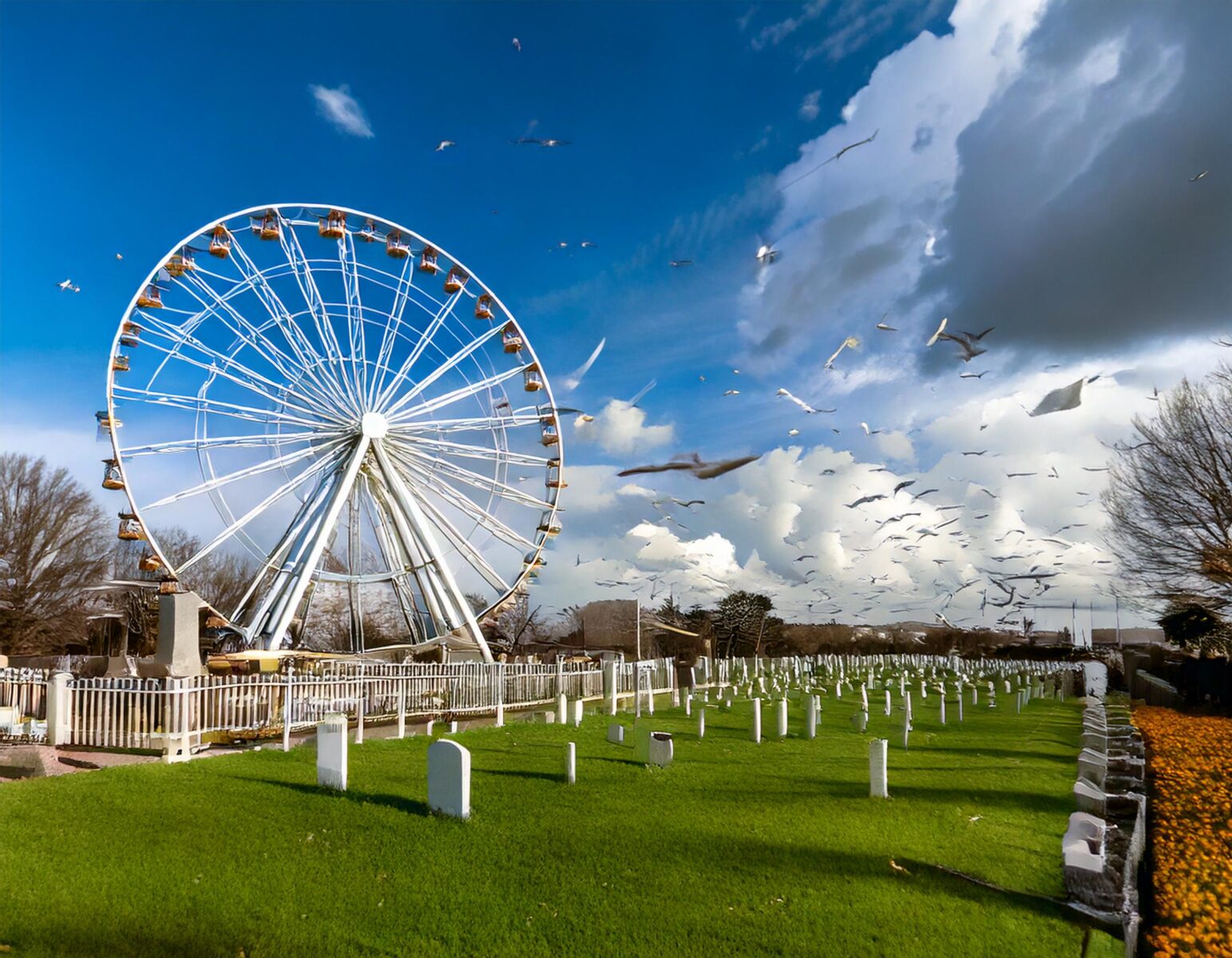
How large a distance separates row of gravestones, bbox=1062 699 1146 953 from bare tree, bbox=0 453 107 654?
39947 millimetres

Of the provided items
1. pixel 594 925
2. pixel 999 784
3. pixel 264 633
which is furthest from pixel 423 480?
pixel 594 925

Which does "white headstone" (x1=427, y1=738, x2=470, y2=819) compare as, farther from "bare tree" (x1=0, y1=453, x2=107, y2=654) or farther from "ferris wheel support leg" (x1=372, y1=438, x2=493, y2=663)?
"bare tree" (x1=0, y1=453, x2=107, y2=654)

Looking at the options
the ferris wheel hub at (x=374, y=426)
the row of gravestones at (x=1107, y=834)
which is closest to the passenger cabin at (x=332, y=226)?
the ferris wheel hub at (x=374, y=426)

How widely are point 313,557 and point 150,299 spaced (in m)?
8.27

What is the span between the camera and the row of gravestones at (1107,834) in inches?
249

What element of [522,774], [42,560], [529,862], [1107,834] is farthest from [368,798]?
[42,560]

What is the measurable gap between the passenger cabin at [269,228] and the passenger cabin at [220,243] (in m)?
1.00

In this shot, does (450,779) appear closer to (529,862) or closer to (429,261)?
Result: (529,862)

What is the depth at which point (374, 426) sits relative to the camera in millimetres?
25578

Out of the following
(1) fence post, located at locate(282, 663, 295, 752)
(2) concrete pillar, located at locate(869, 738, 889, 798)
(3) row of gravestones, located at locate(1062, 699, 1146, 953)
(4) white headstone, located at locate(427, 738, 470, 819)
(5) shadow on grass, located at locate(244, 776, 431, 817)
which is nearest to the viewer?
(3) row of gravestones, located at locate(1062, 699, 1146, 953)

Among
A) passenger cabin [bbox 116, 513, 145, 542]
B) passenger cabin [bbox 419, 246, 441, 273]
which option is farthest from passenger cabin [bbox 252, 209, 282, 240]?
passenger cabin [bbox 116, 513, 145, 542]

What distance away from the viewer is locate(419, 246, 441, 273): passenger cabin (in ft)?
89.8

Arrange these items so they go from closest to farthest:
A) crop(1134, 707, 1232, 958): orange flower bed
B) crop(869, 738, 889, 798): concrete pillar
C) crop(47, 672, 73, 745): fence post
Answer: crop(1134, 707, 1232, 958): orange flower bed < crop(869, 738, 889, 798): concrete pillar < crop(47, 672, 73, 745): fence post

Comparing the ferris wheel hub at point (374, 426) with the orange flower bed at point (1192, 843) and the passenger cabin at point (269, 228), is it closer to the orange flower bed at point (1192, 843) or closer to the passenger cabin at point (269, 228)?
the passenger cabin at point (269, 228)
